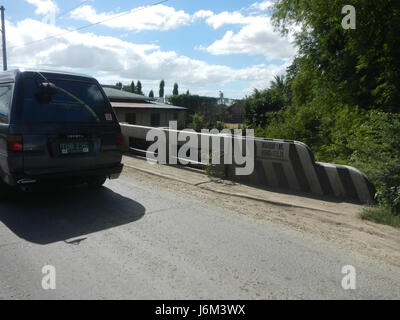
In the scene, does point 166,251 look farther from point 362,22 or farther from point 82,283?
point 362,22

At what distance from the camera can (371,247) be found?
4.26m

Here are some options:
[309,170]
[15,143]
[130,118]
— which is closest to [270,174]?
[309,170]

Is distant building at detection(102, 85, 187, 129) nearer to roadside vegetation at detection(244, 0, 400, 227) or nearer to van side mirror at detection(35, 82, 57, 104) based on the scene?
roadside vegetation at detection(244, 0, 400, 227)

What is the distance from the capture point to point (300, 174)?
6914 mm

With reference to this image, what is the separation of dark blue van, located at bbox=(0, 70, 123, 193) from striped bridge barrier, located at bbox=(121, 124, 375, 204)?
3.16m

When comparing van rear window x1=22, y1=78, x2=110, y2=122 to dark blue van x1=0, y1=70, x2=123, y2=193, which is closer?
dark blue van x1=0, y1=70, x2=123, y2=193

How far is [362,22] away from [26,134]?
8.68 metres

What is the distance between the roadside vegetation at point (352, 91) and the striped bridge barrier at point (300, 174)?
0.31 m

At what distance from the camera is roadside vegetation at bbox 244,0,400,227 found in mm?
5840

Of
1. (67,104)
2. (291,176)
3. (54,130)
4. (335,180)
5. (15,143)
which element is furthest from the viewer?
(291,176)

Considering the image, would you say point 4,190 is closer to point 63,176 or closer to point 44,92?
point 63,176

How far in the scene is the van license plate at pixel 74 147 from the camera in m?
5.08

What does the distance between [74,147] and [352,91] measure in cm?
920

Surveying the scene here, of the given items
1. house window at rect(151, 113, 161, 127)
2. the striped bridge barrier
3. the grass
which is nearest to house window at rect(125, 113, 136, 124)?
house window at rect(151, 113, 161, 127)
